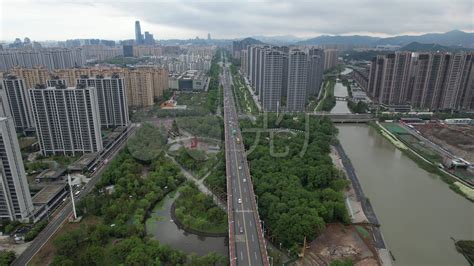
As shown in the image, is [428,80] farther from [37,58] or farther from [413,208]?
[37,58]

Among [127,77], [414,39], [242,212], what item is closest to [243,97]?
[127,77]

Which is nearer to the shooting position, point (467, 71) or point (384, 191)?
point (384, 191)

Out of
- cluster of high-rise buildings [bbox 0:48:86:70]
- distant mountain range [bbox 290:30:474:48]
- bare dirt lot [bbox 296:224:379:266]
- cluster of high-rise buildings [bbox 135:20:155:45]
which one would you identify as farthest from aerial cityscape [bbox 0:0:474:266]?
distant mountain range [bbox 290:30:474:48]

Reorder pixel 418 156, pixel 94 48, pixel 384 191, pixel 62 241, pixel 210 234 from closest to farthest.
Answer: pixel 62 241 < pixel 210 234 < pixel 384 191 < pixel 418 156 < pixel 94 48

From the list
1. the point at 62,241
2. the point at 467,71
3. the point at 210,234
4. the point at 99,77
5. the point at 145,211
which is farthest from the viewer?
the point at 467,71

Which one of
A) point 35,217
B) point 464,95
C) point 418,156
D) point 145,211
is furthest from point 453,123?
point 35,217

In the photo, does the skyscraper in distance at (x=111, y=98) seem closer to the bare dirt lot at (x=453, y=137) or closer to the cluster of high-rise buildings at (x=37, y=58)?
the cluster of high-rise buildings at (x=37, y=58)

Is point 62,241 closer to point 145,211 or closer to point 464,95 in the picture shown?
point 145,211
